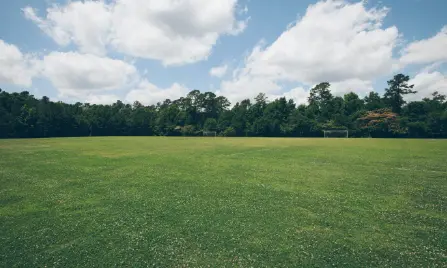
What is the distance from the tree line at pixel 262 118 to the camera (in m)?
87.8

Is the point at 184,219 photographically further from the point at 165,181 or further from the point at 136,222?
the point at 165,181

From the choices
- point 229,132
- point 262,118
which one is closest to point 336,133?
point 262,118

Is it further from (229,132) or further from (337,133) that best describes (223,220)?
(229,132)

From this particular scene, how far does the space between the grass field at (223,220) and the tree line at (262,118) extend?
83285 millimetres

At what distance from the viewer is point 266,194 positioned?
44.1 feet

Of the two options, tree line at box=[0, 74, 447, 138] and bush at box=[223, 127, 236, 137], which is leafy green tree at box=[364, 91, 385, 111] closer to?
tree line at box=[0, 74, 447, 138]

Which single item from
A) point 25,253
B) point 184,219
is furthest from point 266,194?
point 25,253

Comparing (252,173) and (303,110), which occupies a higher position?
(303,110)

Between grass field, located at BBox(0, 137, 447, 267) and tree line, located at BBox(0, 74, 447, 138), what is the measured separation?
83.3 m

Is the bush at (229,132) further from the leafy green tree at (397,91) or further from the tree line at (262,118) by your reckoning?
the leafy green tree at (397,91)

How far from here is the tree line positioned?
87.8 meters

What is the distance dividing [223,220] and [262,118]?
106514mm

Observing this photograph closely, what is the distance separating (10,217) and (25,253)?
13.1 feet

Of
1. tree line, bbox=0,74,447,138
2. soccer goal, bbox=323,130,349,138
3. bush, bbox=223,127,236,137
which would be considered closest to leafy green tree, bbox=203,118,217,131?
tree line, bbox=0,74,447,138
